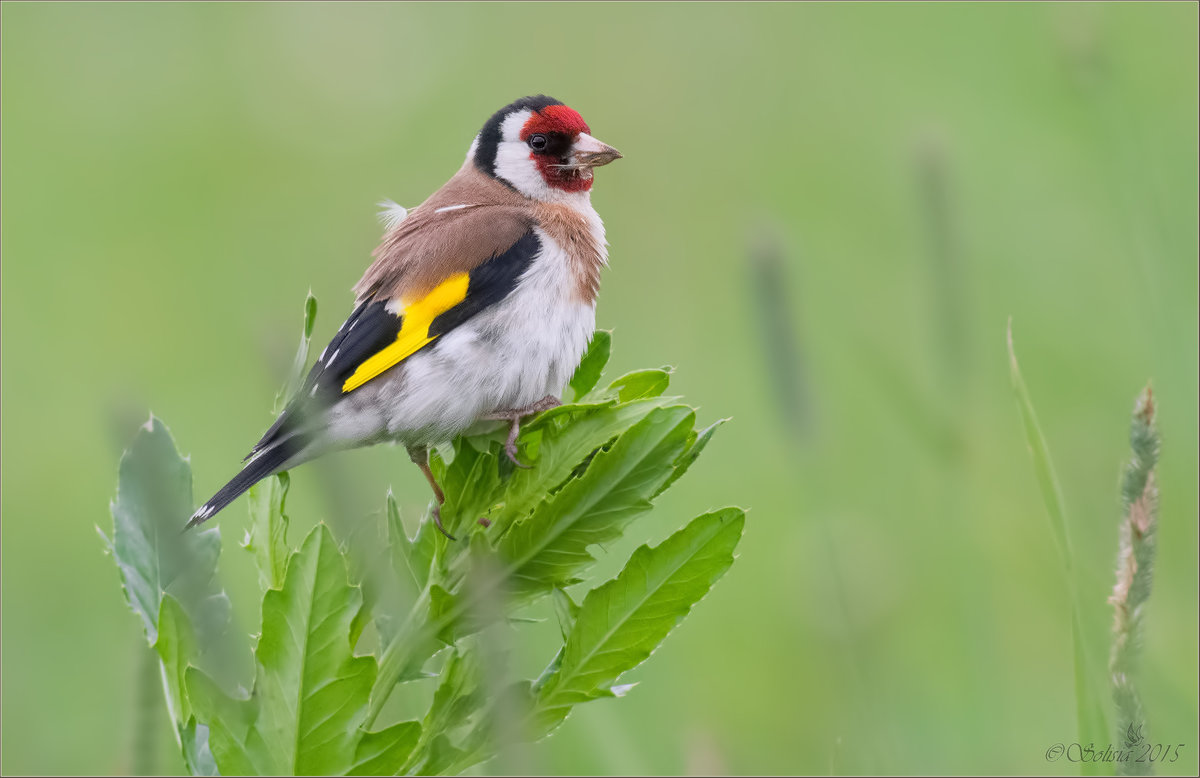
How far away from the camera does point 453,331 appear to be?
2512 millimetres

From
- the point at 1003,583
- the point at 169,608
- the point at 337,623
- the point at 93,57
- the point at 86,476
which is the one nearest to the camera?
the point at 337,623

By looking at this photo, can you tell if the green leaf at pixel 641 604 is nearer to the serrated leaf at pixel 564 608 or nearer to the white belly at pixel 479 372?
the serrated leaf at pixel 564 608

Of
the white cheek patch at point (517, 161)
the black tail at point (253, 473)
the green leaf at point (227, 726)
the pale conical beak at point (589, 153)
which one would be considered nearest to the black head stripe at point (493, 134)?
the white cheek patch at point (517, 161)

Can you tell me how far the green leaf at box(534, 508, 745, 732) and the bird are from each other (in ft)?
1.22

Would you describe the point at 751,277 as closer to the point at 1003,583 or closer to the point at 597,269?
the point at 597,269

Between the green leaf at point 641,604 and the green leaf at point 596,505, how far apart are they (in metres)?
0.05

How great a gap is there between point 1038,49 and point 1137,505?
6666 millimetres

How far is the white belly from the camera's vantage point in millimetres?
2348

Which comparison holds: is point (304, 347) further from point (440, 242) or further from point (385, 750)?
point (440, 242)

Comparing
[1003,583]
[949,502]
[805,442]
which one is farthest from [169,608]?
[1003,583]

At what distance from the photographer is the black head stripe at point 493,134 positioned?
3152mm

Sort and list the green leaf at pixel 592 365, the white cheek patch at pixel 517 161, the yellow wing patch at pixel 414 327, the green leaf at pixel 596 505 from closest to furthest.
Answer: the green leaf at pixel 596 505 < the green leaf at pixel 592 365 < the yellow wing patch at pixel 414 327 < the white cheek patch at pixel 517 161

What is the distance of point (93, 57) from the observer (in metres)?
8.66

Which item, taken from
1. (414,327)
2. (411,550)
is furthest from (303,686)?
(414,327)
